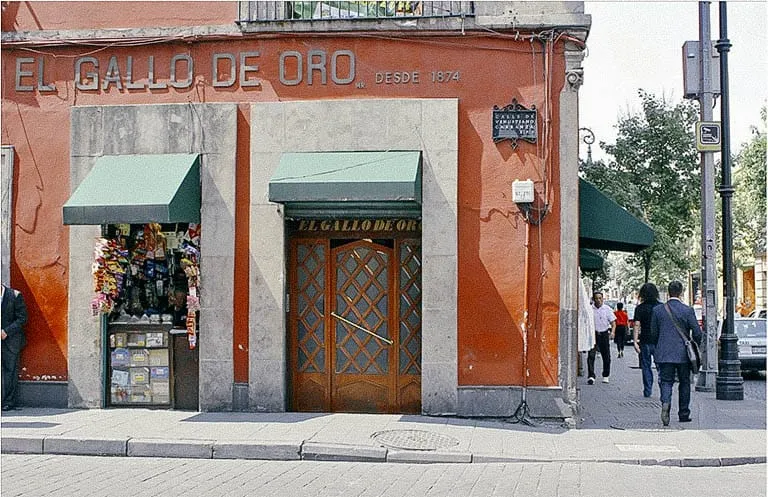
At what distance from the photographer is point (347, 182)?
1123 cm

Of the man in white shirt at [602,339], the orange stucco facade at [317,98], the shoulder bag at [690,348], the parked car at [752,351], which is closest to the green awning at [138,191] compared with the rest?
the orange stucco facade at [317,98]

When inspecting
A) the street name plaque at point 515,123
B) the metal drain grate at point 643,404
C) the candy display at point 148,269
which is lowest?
the metal drain grate at point 643,404

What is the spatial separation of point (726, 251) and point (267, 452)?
9318 millimetres

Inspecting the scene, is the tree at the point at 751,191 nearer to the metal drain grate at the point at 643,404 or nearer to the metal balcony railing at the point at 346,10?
the metal drain grate at the point at 643,404

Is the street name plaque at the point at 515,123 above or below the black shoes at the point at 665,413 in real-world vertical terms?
above

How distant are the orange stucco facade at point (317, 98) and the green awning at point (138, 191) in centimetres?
71

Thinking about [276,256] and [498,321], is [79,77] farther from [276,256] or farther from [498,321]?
[498,321]

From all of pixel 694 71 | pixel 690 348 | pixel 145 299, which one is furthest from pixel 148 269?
pixel 694 71

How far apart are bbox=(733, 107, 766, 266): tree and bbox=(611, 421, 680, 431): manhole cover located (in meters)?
19.3

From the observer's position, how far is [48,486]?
26.4ft

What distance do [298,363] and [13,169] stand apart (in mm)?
4980

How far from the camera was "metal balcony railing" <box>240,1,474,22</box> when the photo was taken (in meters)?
11.9

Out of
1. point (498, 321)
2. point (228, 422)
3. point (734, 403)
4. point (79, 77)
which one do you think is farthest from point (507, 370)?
point (79, 77)

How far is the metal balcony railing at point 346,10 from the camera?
11.9 metres
